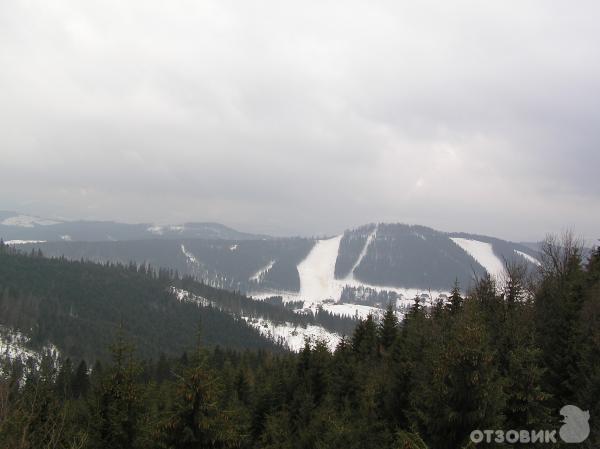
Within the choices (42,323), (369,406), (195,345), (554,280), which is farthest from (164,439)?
(42,323)

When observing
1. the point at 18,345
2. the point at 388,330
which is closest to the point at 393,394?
the point at 388,330

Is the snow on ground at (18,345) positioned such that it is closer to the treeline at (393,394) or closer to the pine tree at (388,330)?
the pine tree at (388,330)

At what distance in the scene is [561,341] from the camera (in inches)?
1117

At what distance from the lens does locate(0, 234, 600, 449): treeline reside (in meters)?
17.3

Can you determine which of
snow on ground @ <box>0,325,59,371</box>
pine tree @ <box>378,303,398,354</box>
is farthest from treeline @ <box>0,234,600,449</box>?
snow on ground @ <box>0,325,59,371</box>

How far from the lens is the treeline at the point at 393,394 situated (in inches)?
680

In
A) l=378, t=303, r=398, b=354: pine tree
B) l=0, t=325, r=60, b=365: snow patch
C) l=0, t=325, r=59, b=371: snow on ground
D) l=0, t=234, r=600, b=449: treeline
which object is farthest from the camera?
l=0, t=325, r=60, b=365: snow patch

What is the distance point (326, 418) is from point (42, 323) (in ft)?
693

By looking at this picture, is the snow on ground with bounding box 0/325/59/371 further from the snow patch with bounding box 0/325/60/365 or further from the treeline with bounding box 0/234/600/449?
the treeline with bounding box 0/234/600/449

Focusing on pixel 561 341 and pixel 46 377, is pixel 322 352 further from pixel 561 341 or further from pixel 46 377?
pixel 46 377

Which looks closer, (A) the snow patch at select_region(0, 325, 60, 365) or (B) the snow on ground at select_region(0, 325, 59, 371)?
(B) the snow on ground at select_region(0, 325, 59, 371)

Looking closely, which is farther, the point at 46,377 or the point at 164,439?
the point at 46,377

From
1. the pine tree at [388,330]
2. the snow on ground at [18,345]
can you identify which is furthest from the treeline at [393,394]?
the snow on ground at [18,345]

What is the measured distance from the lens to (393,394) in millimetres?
29062
